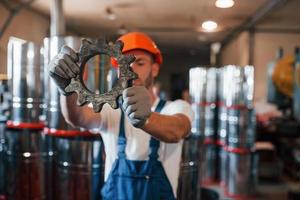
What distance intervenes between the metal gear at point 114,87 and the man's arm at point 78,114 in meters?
0.11

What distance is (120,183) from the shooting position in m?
0.80

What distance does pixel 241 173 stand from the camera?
9.02ft

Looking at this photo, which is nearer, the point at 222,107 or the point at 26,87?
the point at 26,87

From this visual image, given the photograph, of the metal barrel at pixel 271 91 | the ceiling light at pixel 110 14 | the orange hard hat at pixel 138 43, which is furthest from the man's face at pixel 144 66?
the metal barrel at pixel 271 91

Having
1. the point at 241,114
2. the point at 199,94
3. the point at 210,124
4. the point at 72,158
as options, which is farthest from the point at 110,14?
the point at 210,124

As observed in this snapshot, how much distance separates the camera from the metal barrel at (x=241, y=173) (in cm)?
272

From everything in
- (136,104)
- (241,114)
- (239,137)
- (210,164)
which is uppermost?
(136,104)

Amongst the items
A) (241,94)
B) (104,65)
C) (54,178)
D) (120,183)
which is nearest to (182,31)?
(104,65)

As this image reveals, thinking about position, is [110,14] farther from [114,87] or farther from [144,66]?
[114,87]

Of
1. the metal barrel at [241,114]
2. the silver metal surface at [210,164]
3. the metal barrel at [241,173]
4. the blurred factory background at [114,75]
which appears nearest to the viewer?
the blurred factory background at [114,75]

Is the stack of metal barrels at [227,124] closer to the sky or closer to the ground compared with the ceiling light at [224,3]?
closer to the ground

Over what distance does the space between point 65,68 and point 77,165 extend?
0.76 metres

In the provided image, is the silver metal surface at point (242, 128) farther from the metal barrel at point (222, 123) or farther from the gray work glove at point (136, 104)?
the gray work glove at point (136, 104)

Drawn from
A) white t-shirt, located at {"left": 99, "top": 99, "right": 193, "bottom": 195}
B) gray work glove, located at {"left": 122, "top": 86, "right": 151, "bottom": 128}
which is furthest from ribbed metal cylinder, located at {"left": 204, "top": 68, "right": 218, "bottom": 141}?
gray work glove, located at {"left": 122, "top": 86, "right": 151, "bottom": 128}
